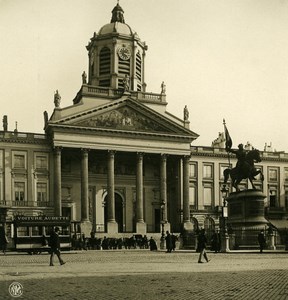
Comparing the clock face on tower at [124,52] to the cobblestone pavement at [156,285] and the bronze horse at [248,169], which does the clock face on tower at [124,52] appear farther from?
the cobblestone pavement at [156,285]

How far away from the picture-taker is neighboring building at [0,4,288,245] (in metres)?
63.6

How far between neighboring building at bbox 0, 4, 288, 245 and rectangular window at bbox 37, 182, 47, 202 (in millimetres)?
115

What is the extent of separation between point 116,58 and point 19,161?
63.4 ft

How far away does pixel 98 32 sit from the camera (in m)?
76.8

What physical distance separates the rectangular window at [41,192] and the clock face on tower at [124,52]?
66.7ft

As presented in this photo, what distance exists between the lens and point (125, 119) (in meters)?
66.7

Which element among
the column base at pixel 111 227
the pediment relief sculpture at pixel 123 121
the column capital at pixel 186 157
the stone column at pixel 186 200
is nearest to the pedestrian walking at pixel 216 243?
the column base at pixel 111 227

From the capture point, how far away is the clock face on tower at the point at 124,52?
74.1m

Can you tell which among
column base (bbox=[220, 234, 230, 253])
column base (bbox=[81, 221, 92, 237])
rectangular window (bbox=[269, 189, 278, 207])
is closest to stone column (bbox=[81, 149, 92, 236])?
column base (bbox=[81, 221, 92, 237])

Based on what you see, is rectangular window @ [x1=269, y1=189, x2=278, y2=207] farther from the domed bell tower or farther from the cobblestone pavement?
the cobblestone pavement

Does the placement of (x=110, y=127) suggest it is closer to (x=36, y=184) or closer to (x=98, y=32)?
(x=36, y=184)

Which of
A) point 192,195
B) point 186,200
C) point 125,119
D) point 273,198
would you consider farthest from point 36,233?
point 273,198

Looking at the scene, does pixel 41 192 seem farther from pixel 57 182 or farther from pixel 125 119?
pixel 125 119

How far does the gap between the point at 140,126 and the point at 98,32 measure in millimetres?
17128
